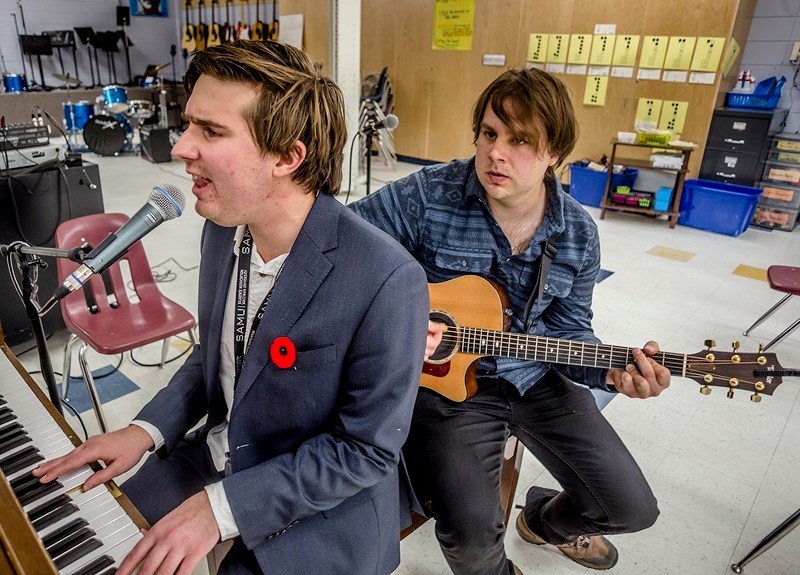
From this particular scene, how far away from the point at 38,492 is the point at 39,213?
7.38ft

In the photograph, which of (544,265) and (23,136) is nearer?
(544,265)

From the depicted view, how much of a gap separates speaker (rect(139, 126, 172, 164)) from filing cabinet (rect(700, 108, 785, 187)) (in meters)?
6.20

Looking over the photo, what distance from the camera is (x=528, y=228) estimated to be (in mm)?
1645

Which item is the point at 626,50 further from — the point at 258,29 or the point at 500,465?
the point at 500,465

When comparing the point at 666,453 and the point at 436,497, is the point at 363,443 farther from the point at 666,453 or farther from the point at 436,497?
the point at 666,453

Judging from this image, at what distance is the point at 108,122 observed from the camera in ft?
21.3

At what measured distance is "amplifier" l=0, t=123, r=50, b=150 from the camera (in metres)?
2.70

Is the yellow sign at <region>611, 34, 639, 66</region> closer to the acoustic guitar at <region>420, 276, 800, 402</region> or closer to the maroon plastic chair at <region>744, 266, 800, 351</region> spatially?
the maroon plastic chair at <region>744, 266, 800, 351</region>

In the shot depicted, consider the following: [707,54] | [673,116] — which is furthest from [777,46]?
[673,116]

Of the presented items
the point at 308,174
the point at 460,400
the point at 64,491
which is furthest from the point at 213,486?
the point at 460,400

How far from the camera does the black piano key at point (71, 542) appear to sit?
85 cm

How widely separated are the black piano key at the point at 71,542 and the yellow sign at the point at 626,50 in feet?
20.6

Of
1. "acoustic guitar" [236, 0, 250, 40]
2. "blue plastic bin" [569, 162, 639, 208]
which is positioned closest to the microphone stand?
"blue plastic bin" [569, 162, 639, 208]

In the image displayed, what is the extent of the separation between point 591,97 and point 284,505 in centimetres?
616
